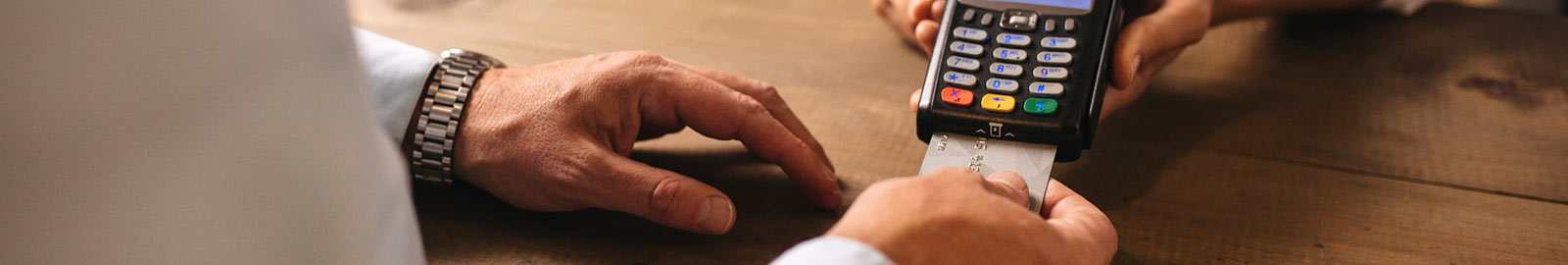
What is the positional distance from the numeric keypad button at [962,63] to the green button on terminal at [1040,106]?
4cm

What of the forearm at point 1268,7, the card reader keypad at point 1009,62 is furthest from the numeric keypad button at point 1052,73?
the forearm at point 1268,7

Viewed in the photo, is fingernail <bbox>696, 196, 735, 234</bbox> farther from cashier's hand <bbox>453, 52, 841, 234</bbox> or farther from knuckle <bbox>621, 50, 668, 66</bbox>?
knuckle <bbox>621, 50, 668, 66</bbox>

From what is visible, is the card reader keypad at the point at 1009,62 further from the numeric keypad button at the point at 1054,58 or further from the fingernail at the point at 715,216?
the fingernail at the point at 715,216

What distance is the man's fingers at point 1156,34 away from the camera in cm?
51

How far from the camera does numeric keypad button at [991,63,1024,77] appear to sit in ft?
1.57

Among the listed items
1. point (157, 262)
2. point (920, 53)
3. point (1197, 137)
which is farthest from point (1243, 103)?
point (157, 262)

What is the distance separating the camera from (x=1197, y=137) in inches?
21.6

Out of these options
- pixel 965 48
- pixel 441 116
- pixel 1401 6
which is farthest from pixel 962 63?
pixel 1401 6

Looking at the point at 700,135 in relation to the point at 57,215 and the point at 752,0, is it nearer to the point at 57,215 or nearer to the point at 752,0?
the point at 752,0

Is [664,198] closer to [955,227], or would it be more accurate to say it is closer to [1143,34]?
[955,227]

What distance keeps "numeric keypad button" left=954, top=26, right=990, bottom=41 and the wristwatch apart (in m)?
0.24

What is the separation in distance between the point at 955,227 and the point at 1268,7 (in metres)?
0.43

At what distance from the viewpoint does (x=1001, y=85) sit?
18.4 inches

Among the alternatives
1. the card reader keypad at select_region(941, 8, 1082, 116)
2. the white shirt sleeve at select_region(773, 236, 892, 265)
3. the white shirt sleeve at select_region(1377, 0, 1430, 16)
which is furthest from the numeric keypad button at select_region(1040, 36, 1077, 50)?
the white shirt sleeve at select_region(1377, 0, 1430, 16)
